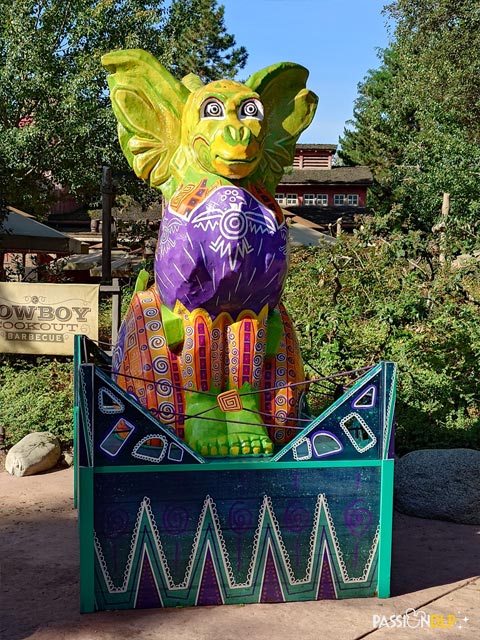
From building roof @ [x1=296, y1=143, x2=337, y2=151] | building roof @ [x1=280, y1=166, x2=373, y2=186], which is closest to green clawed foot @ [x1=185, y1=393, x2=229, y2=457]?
building roof @ [x1=280, y1=166, x2=373, y2=186]

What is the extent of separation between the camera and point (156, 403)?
4258mm

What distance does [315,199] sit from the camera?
115ft

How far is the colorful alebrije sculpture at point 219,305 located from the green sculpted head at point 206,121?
12mm

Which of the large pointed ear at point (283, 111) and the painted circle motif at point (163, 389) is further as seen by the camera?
the large pointed ear at point (283, 111)

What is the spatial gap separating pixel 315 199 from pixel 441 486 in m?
30.0

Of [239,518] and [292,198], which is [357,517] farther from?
[292,198]

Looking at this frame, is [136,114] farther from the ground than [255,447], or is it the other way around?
[136,114]

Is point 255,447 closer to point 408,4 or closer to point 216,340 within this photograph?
point 216,340

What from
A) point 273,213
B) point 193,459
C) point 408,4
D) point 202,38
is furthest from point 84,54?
point 202,38

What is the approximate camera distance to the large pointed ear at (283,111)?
485 centimetres

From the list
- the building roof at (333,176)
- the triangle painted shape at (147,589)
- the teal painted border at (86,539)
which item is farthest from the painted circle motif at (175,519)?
the building roof at (333,176)

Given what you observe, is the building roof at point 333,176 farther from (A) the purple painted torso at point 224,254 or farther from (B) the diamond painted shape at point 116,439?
(B) the diamond painted shape at point 116,439

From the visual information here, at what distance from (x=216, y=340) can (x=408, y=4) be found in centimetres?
1469

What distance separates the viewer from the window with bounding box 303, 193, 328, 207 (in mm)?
34594
